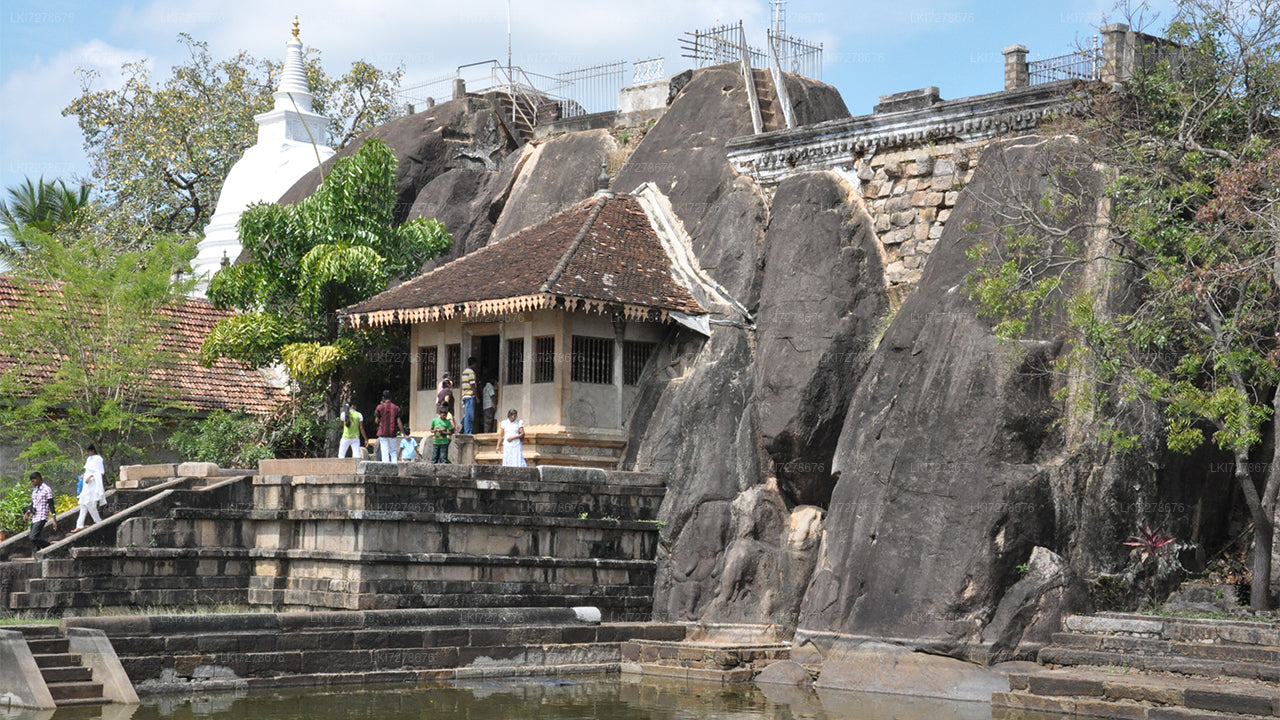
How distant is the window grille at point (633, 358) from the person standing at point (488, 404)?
2059mm

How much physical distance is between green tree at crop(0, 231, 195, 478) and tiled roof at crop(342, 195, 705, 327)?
4.23m

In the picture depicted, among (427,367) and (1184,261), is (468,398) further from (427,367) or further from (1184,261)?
(1184,261)

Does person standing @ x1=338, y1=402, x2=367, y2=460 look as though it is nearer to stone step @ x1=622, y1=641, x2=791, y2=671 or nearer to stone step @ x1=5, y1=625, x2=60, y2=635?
stone step @ x1=622, y1=641, x2=791, y2=671

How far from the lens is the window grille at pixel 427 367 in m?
22.2

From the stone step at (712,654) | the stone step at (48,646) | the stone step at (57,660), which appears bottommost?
the stone step at (712,654)

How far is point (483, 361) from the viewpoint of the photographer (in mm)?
22406

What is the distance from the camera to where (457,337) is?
21.7m

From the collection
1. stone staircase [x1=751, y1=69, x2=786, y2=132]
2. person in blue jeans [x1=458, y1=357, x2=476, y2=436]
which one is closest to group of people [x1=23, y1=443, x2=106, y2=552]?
person in blue jeans [x1=458, y1=357, x2=476, y2=436]

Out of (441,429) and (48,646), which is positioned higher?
(441,429)

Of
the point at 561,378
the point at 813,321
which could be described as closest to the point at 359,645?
the point at 561,378

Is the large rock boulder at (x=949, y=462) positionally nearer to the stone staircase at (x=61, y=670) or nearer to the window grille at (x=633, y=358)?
the window grille at (x=633, y=358)

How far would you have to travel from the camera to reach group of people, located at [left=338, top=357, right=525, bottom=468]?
19.5 meters

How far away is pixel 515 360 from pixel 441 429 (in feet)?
7.03

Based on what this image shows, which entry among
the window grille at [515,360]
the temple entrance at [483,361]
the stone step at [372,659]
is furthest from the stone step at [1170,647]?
the temple entrance at [483,361]
